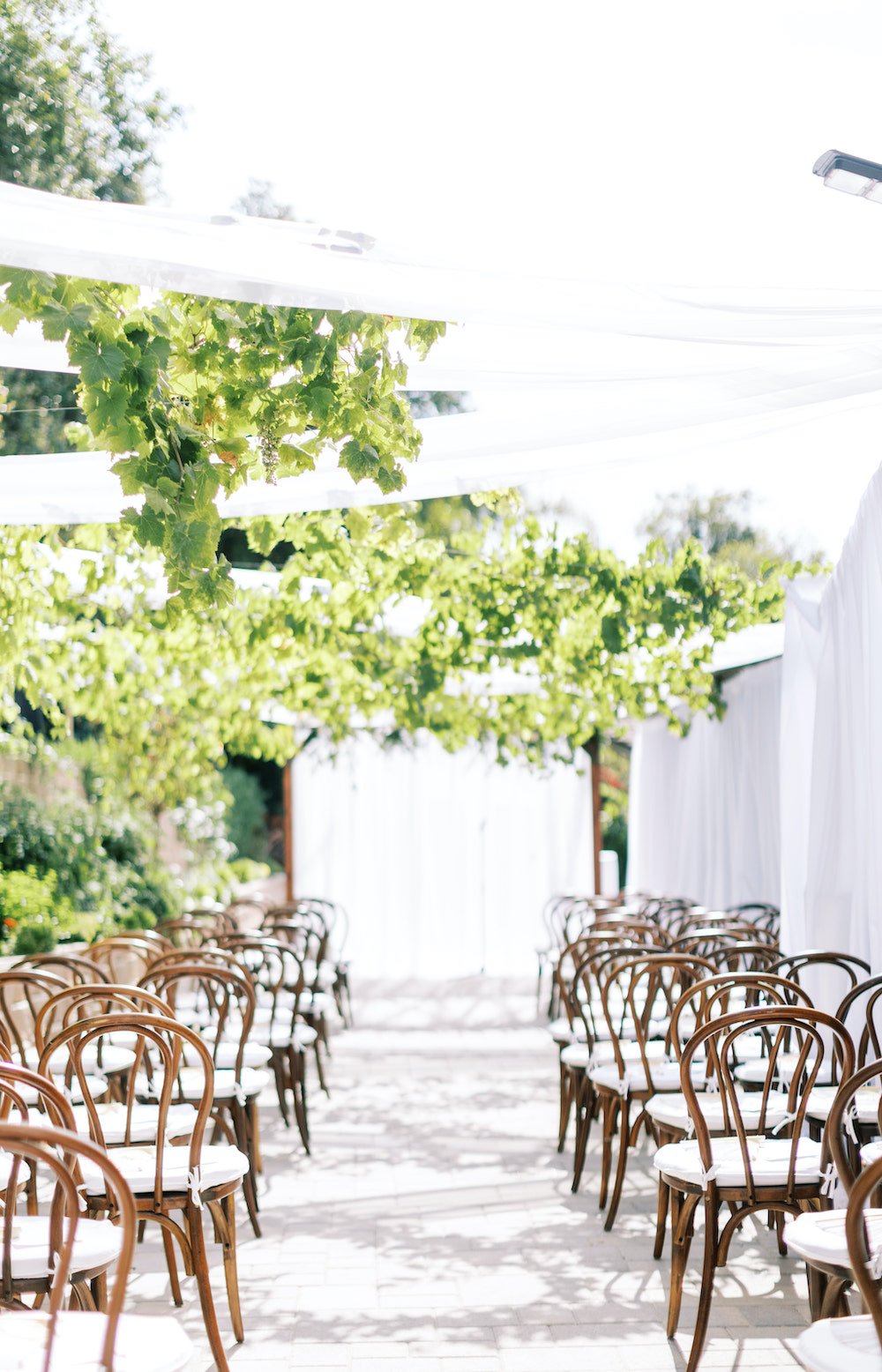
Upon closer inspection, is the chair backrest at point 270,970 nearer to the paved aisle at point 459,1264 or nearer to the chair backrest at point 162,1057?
the paved aisle at point 459,1264

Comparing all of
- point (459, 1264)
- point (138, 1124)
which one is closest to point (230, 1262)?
point (138, 1124)

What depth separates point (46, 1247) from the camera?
3023 mm

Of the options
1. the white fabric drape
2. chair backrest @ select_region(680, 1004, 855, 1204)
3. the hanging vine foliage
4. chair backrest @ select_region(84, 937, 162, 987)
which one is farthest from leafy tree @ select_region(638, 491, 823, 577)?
the hanging vine foliage

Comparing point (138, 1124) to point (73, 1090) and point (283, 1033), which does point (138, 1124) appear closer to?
point (73, 1090)

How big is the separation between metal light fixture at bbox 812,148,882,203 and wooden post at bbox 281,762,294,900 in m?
10.4

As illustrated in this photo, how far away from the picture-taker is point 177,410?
3.37 m

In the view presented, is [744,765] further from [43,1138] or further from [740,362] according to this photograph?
[43,1138]

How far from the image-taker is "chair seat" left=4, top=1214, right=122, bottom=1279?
2.90 metres

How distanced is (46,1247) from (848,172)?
3.30 m

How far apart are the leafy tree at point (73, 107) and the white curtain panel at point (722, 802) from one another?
563cm

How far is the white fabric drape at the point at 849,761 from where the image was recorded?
456 centimetres

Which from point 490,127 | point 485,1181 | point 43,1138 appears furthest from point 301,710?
point 43,1138

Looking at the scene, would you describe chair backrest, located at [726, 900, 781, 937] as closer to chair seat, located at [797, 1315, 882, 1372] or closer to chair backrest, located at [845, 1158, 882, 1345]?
chair seat, located at [797, 1315, 882, 1372]

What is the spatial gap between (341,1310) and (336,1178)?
5.53ft
